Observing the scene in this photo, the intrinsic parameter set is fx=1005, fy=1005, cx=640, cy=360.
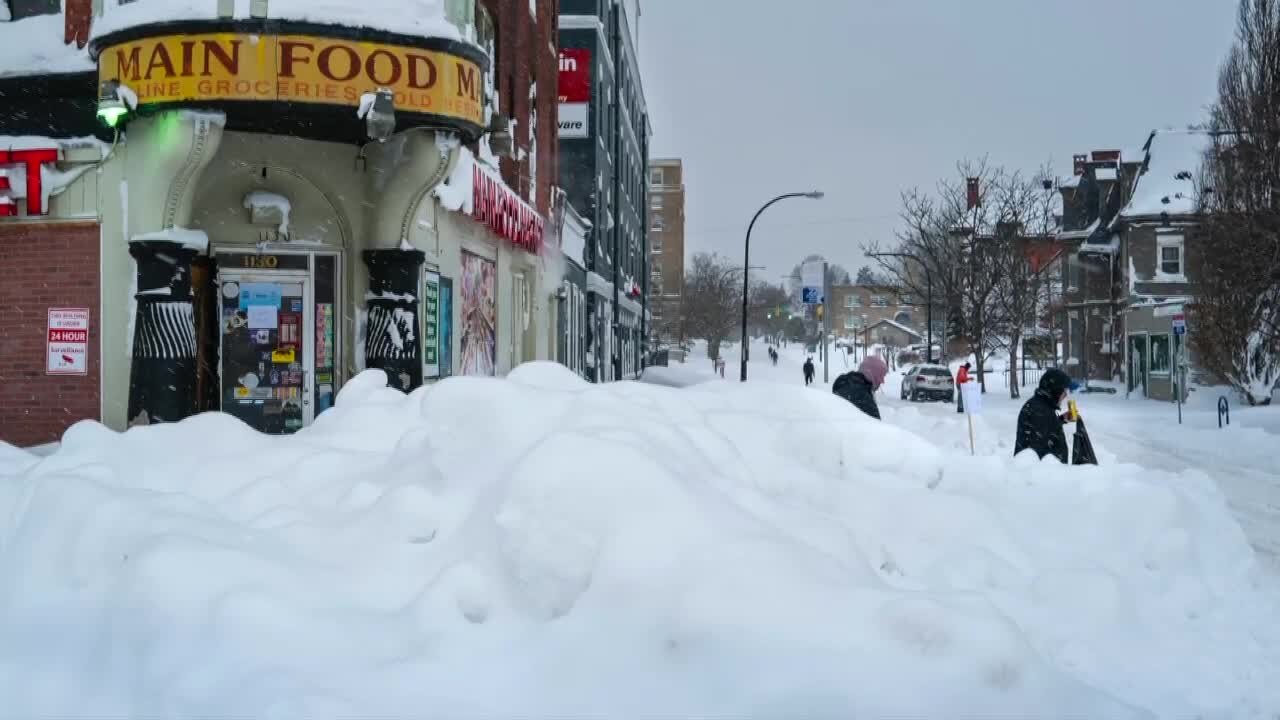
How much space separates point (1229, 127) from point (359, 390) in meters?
29.0

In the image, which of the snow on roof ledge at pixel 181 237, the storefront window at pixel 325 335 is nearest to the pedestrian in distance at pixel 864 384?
the storefront window at pixel 325 335

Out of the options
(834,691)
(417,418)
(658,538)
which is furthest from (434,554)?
(417,418)

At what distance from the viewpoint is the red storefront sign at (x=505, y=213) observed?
1550 cm

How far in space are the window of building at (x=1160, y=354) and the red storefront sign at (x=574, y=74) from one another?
22891 millimetres

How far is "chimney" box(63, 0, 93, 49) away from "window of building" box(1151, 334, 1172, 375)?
35680mm

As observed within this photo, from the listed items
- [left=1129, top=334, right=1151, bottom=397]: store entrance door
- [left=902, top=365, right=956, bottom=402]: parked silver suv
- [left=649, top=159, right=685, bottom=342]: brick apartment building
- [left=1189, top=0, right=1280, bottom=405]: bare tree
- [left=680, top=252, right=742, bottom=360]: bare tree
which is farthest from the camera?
[left=649, top=159, right=685, bottom=342]: brick apartment building

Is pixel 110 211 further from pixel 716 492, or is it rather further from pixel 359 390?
pixel 716 492

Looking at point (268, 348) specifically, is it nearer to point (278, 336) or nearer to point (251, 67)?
point (278, 336)

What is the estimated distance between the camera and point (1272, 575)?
7.32 meters

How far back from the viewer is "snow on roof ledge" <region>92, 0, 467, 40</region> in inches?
416

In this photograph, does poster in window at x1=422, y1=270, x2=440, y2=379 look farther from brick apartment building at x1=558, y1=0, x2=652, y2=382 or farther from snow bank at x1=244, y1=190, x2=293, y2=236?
brick apartment building at x1=558, y1=0, x2=652, y2=382

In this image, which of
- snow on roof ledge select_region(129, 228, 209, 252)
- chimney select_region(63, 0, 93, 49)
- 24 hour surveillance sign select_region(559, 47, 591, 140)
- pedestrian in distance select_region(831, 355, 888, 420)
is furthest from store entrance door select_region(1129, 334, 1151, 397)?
chimney select_region(63, 0, 93, 49)

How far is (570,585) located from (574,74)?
3157cm

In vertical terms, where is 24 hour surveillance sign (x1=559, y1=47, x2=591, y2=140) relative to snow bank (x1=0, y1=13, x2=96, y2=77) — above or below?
above
